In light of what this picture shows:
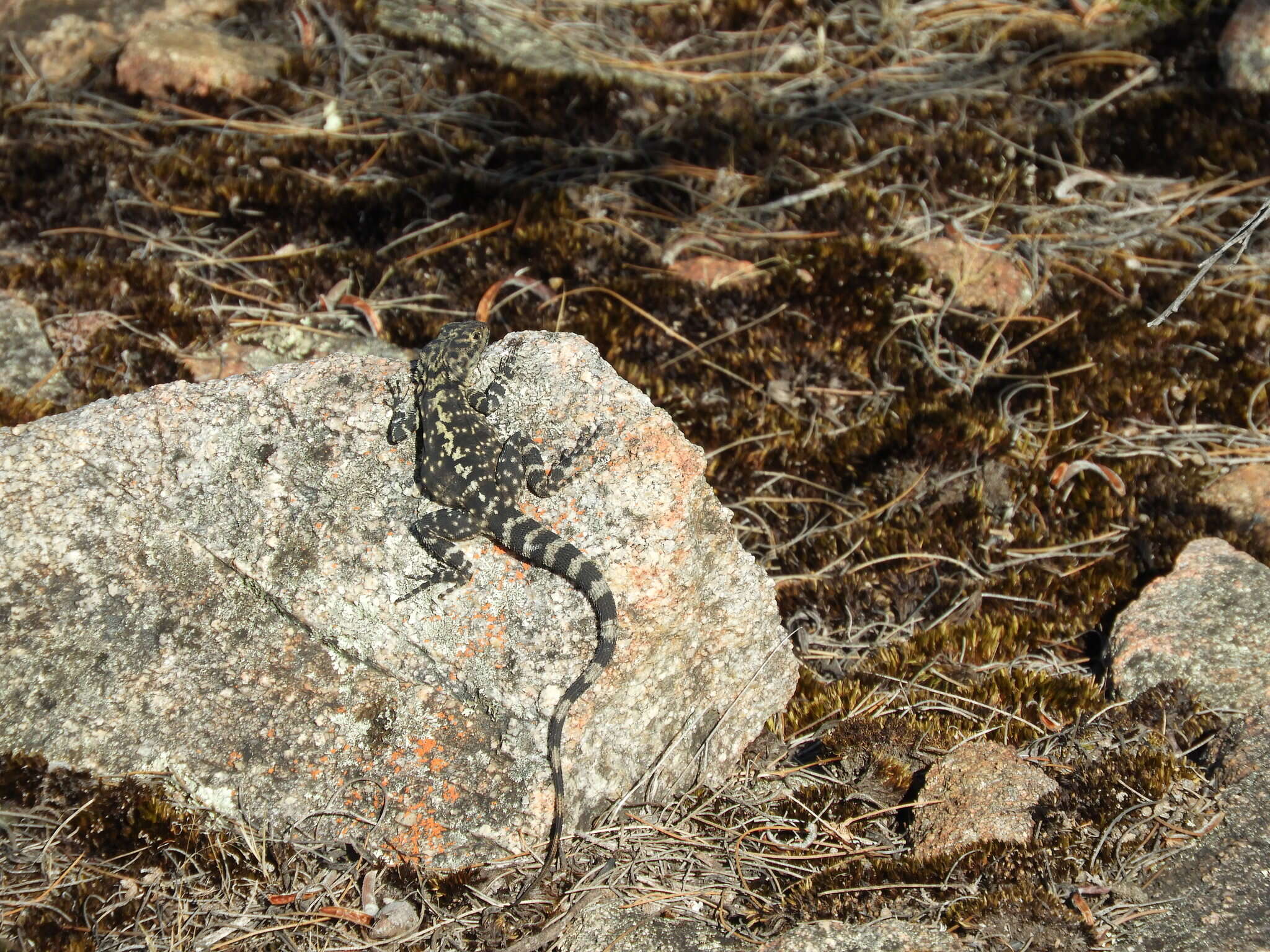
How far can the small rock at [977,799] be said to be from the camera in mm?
3803

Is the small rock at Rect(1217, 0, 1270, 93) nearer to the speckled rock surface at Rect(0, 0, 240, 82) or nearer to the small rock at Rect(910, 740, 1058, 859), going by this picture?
the small rock at Rect(910, 740, 1058, 859)

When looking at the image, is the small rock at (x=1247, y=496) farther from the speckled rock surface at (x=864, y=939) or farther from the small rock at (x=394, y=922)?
the small rock at (x=394, y=922)

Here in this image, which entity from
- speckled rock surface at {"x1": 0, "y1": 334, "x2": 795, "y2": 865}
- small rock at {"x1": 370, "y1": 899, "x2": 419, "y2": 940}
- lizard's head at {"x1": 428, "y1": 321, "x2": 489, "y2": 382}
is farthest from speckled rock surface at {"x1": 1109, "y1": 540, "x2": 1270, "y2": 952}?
lizard's head at {"x1": 428, "y1": 321, "x2": 489, "y2": 382}

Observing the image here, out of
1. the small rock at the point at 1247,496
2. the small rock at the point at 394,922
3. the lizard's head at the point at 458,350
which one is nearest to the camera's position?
the small rock at the point at 394,922

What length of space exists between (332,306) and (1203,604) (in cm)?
499

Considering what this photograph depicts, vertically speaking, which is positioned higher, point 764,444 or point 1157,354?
point 1157,354

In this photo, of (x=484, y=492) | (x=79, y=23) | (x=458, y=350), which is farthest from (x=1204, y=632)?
(x=79, y=23)

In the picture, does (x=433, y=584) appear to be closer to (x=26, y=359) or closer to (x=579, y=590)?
(x=579, y=590)

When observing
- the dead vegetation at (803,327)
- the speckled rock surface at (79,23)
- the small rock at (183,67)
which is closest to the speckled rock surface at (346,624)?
the dead vegetation at (803,327)

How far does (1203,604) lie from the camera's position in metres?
4.60

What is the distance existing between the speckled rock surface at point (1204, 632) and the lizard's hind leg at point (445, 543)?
2.98 m

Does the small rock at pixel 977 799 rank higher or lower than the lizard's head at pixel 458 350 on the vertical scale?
lower

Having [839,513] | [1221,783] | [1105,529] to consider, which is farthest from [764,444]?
[1221,783]

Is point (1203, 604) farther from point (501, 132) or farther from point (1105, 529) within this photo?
point (501, 132)
